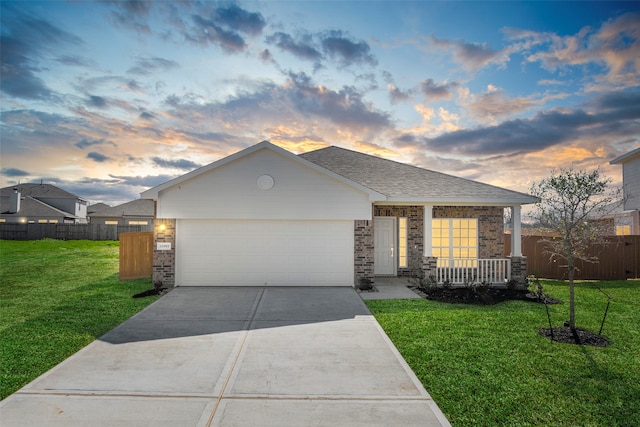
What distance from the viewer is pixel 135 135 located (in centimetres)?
1532

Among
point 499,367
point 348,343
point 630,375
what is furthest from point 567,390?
point 348,343

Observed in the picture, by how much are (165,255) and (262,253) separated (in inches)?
124

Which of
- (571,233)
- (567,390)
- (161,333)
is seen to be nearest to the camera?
(567,390)

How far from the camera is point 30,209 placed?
42.3 meters

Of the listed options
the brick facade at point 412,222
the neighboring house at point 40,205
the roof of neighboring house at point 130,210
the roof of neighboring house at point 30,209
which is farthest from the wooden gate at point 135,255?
the roof of neighboring house at point 30,209

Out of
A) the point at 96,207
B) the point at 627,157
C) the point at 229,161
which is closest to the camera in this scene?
the point at 229,161

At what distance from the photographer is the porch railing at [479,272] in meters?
11.8

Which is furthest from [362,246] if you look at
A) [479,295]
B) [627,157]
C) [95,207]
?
[95,207]

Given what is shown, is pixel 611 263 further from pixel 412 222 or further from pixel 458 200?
pixel 412 222

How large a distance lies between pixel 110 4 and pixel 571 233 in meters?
13.8

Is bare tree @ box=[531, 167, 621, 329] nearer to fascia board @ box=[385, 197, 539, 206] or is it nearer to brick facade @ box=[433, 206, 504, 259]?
fascia board @ box=[385, 197, 539, 206]

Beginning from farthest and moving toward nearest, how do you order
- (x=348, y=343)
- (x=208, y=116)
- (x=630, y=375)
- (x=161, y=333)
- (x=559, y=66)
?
(x=208, y=116), (x=559, y=66), (x=161, y=333), (x=348, y=343), (x=630, y=375)

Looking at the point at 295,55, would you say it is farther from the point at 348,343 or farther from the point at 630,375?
the point at 630,375

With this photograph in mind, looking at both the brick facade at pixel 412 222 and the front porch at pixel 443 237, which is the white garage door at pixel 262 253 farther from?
the brick facade at pixel 412 222
